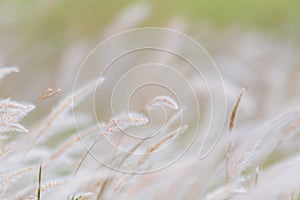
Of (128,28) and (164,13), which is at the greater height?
(164,13)

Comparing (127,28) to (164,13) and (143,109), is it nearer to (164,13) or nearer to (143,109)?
(143,109)

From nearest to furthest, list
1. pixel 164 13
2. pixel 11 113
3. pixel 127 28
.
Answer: pixel 11 113
pixel 127 28
pixel 164 13

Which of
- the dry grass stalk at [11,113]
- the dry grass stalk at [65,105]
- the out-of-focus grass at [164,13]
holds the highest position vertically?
the out-of-focus grass at [164,13]

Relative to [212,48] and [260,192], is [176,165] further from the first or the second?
[212,48]

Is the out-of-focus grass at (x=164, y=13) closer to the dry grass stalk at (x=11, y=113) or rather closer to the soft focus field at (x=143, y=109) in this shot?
the soft focus field at (x=143, y=109)

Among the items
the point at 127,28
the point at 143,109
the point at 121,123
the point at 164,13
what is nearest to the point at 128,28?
the point at 127,28

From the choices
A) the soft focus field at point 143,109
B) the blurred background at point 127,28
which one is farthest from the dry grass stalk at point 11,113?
the blurred background at point 127,28

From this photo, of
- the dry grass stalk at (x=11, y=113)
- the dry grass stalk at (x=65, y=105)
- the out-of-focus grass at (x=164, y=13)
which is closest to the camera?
the dry grass stalk at (x=11, y=113)

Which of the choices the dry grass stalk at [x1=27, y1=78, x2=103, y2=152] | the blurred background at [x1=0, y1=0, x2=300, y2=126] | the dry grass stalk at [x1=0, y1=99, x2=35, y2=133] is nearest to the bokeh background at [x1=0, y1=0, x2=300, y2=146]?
the blurred background at [x1=0, y1=0, x2=300, y2=126]

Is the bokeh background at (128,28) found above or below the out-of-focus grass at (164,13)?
below

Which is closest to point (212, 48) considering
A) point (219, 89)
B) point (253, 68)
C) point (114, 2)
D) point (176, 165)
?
point (253, 68)

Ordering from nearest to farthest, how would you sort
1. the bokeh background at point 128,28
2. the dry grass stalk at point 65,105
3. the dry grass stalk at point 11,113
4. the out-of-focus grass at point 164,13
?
the dry grass stalk at point 11,113, the dry grass stalk at point 65,105, the bokeh background at point 128,28, the out-of-focus grass at point 164,13
